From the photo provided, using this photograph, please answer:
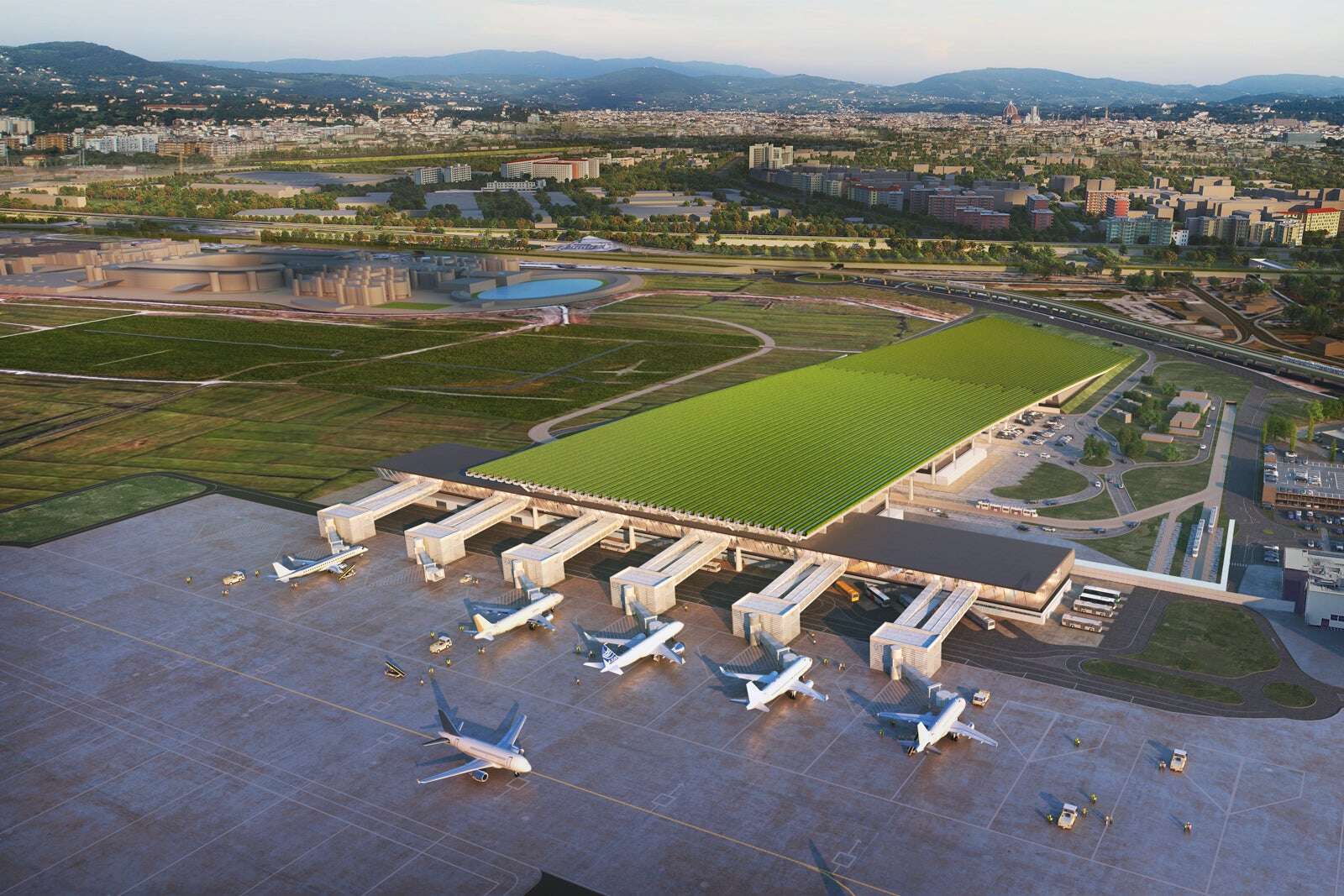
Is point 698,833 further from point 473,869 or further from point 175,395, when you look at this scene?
point 175,395

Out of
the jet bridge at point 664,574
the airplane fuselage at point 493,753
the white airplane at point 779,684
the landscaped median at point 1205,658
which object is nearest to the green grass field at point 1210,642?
the landscaped median at point 1205,658

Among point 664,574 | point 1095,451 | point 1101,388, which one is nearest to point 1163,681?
point 664,574

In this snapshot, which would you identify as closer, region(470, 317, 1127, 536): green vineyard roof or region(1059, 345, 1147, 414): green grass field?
region(470, 317, 1127, 536): green vineyard roof

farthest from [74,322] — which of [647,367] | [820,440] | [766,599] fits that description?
[766,599]

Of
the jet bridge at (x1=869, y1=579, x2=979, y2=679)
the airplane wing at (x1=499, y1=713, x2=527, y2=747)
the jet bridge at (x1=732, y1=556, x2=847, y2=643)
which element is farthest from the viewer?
the jet bridge at (x1=732, y1=556, x2=847, y2=643)

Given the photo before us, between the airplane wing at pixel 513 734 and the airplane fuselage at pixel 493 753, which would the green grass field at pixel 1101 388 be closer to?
the airplane wing at pixel 513 734

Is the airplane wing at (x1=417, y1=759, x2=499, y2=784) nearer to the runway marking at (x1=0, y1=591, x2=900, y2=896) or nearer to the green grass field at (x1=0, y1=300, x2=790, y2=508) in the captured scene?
the runway marking at (x1=0, y1=591, x2=900, y2=896)

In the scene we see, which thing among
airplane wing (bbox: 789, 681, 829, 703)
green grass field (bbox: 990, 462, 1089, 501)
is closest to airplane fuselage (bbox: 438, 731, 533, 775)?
airplane wing (bbox: 789, 681, 829, 703)

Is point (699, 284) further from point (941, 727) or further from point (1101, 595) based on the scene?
point (941, 727)
